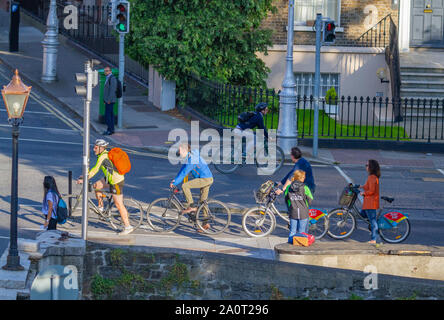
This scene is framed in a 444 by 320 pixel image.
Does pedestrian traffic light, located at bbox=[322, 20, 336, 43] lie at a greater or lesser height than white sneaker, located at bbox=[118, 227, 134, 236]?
greater

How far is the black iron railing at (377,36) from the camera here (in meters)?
27.4

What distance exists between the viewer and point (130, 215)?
49.7 ft

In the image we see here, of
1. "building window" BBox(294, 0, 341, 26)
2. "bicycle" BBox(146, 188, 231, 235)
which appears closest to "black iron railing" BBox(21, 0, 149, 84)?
A: "building window" BBox(294, 0, 341, 26)

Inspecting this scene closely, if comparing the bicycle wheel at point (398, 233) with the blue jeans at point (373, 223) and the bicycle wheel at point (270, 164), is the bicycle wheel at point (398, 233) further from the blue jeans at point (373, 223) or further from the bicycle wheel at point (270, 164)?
the bicycle wheel at point (270, 164)

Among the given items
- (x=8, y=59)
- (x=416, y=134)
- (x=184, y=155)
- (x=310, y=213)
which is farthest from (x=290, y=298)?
(x=8, y=59)

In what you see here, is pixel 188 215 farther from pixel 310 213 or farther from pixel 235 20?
pixel 235 20

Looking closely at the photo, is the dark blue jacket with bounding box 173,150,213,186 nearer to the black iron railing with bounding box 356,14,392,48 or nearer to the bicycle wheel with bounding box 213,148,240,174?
the bicycle wheel with bounding box 213,148,240,174

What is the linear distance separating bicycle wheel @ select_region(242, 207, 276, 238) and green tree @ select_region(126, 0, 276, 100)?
10770mm

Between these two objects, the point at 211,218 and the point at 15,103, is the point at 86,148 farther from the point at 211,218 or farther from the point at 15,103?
the point at 211,218

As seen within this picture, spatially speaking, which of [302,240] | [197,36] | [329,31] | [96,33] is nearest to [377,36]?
[197,36]

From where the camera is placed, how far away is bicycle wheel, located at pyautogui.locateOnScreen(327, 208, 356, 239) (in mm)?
14602

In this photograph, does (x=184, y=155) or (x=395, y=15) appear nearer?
(x=184, y=155)
